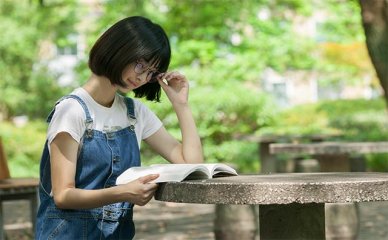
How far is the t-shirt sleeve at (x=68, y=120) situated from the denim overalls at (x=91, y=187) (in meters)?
0.03

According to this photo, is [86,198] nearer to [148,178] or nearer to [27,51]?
[148,178]

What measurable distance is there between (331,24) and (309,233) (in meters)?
22.4

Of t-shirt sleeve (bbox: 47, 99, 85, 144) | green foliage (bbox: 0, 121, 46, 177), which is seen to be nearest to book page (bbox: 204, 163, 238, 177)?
t-shirt sleeve (bbox: 47, 99, 85, 144)

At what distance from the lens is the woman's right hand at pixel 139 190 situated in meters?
3.32

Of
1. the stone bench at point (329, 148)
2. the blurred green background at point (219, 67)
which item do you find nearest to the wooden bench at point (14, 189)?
the stone bench at point (329, 148)

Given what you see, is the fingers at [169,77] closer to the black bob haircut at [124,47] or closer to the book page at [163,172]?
the black bob haircut at [124,47]

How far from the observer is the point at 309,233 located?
386 centimetres

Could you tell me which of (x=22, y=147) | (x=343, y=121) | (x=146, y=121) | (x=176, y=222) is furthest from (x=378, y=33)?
(x=343, y=121)

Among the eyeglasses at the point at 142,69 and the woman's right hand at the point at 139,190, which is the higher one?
the eyeglasses at the point at 142,69

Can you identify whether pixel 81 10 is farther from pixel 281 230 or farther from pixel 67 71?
pixel 281 230

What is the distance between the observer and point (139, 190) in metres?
3.33

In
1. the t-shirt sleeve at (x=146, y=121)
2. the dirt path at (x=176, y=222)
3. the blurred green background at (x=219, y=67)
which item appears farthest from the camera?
the blurred green background at (x=219, y=67)

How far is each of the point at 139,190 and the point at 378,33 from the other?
3.06 metres

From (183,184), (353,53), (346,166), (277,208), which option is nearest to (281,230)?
(277,208)
